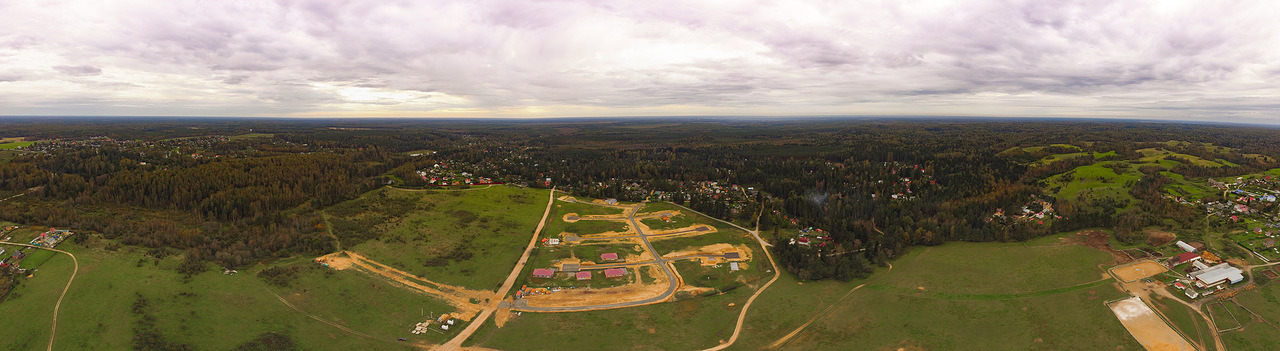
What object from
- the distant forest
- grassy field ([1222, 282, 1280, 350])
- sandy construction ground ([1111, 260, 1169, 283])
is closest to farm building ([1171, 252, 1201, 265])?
sandy construction ground ([1111, 260, 1169, 283])

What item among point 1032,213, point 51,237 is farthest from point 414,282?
point 1032,213

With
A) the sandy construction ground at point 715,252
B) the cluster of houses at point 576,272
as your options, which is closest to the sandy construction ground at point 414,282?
the cluster of houses at point 576,272

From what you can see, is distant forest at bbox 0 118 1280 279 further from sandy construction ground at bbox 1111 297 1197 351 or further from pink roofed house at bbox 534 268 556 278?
pink roofed house at bbox 534 268 556 278

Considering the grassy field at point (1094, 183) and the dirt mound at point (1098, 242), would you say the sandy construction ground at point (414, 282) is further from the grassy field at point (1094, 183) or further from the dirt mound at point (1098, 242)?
the grassy field at point (1094, 183)

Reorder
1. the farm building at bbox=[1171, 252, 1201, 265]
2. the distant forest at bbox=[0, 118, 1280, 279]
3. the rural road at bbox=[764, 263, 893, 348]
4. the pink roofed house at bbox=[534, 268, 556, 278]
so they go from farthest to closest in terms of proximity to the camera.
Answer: the distant forest at bbox=[0, 118, 1280, 279] < the pink roofed house at bbox=[534, 268, 556, 278] < the farm building at bbox=[1171, 252, 1201, 265] < the rural road at bbox=[764, 263, 893, 348]

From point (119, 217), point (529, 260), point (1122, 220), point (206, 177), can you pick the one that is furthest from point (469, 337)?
point (1122, 220)

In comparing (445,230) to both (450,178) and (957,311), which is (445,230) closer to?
(450,178)
